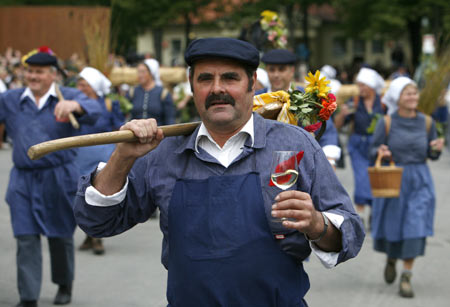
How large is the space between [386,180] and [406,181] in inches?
14.4

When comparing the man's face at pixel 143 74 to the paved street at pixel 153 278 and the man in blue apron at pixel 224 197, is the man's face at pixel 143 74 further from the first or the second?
the man in blue apron at pixel 224 197

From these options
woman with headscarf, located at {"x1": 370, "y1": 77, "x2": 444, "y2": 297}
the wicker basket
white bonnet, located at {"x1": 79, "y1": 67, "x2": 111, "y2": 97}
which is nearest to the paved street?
woman with headscarf, located at {"x1": 370, "y1": 77, "x2": 444, "y2": 297}

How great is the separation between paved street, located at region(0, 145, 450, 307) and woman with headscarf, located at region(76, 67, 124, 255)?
237 mm

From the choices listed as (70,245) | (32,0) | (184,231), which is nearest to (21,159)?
(70,245)

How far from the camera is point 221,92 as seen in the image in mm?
3430

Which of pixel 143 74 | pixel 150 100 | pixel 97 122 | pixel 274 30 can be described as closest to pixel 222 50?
pixel 274 30

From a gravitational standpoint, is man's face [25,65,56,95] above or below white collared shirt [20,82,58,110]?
above

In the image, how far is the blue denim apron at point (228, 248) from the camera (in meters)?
3.35

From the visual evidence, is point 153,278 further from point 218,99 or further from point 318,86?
point 218,99

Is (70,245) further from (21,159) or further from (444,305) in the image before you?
(444,305)

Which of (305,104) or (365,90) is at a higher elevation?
(305,104)

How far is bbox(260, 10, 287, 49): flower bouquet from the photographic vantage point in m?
9.16

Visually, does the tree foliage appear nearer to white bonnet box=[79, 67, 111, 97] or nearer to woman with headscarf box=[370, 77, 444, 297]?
white bonnet box=[79, 67, 111, 97]

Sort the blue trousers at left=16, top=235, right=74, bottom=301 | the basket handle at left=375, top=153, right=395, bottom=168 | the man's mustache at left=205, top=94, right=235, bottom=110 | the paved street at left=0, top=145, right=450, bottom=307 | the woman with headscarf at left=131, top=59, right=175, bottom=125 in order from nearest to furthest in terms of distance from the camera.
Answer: the man's mustache at left=205, top=94, right=235, bottom=110, the blue trousers at left=16, top=235, right=74, bottom=301, the paved street at left=0, top=145, right=450, bottom=307, the basket handle at left=375, top=153, right=395, bottom=168, the woman with headscarf at left=131, top=59, right=175, bottom=125
